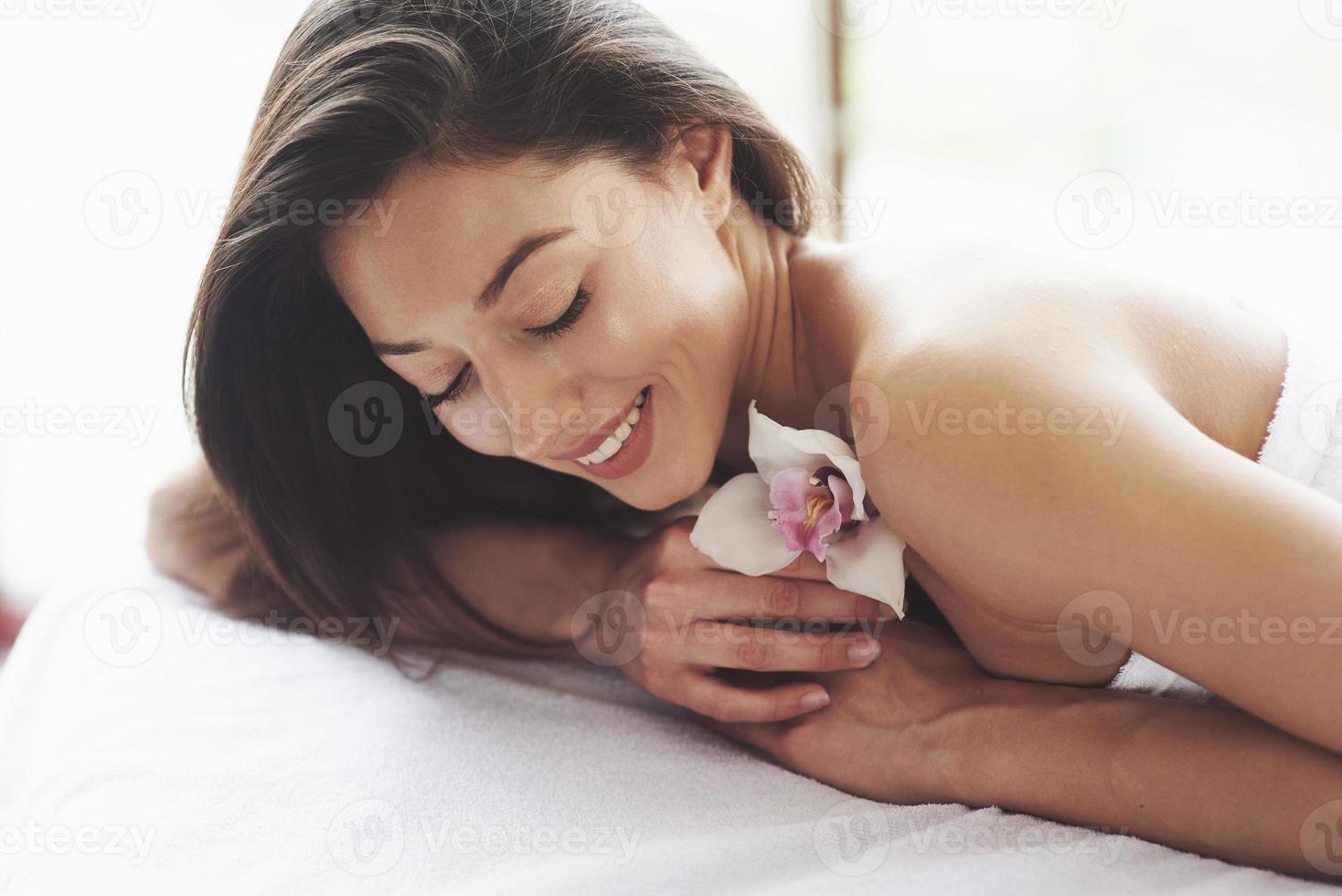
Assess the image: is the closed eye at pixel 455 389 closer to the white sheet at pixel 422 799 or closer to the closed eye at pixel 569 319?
the closed eye at pixel 569 319

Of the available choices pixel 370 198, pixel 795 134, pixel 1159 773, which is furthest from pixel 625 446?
pixel 795 134

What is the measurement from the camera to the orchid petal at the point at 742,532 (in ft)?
3.27

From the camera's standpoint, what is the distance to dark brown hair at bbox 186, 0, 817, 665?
982 millimetres

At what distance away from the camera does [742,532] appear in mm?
1013

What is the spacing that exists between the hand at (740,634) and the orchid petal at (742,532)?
0.04 m

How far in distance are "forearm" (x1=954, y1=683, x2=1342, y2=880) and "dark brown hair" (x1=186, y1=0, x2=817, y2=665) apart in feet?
2.05

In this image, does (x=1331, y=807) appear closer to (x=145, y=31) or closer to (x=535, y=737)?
(x=535, y=737)

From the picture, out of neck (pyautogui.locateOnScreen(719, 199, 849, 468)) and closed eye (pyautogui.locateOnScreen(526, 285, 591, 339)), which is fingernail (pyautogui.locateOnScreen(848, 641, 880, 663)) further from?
closed eye (pyautogui.locateOnScreen(526, 285, 591, 339))

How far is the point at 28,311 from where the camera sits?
1.98 m

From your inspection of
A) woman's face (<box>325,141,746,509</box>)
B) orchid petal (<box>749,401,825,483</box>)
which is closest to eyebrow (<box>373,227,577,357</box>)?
woman's face (<box>325,141,746,509</box>)

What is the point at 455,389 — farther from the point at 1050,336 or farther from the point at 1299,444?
the point at 1299,444

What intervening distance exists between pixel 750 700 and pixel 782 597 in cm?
10

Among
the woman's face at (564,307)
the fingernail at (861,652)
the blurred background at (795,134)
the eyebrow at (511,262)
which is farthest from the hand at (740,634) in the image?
the blurred background at (795,134)

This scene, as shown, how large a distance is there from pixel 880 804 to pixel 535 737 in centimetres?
35
